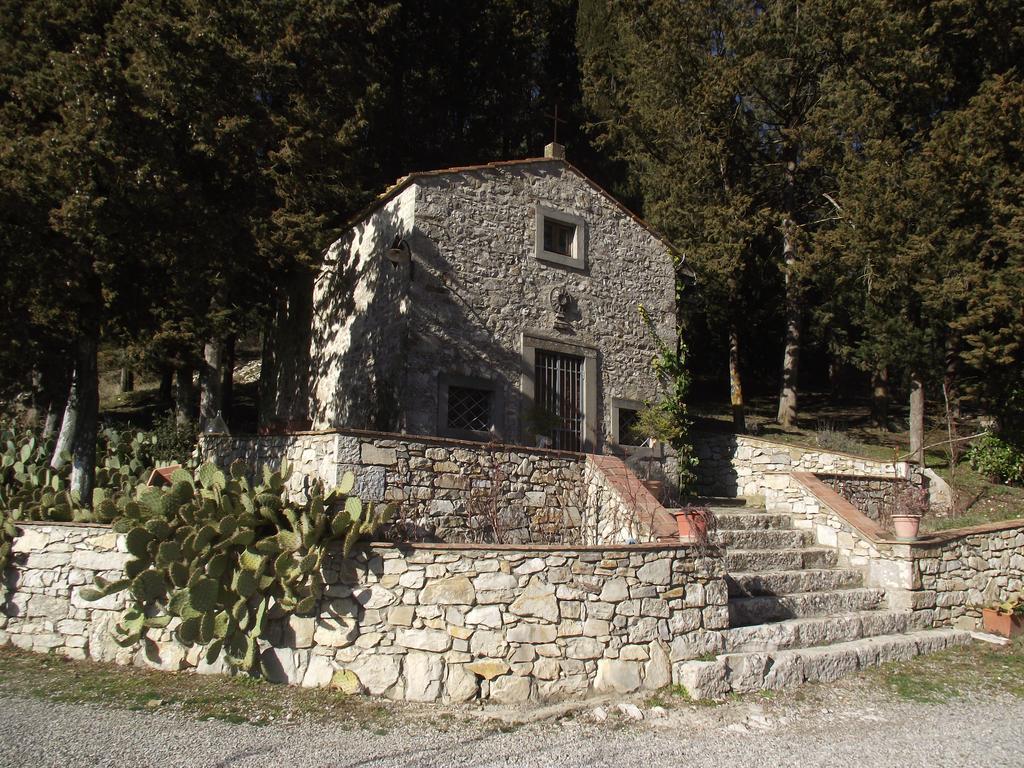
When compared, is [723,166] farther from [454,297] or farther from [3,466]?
[3,466]

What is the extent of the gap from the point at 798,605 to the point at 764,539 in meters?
1.37

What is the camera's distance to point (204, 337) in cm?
1041

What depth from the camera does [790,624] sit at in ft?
23.2

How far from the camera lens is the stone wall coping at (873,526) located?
331 inches

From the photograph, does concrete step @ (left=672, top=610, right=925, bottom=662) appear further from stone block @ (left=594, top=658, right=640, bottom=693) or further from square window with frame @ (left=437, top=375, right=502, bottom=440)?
square window with frame @ (left=437, top=375, right=502, bottom=440)

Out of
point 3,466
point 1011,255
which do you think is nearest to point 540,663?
point 3,466

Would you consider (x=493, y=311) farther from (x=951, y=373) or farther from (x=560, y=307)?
(x=951, y=373)

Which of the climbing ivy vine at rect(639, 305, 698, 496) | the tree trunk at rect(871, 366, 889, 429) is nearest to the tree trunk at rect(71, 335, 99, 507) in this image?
the climbing ivy vine at rect(639, 305, 698, 496)

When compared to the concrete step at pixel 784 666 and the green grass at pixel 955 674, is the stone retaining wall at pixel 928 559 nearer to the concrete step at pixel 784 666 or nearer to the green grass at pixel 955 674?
the green grass at pixel 955 674

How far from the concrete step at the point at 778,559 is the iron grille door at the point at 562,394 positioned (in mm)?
3579

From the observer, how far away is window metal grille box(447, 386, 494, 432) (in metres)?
10.4

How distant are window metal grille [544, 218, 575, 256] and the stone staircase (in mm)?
5189

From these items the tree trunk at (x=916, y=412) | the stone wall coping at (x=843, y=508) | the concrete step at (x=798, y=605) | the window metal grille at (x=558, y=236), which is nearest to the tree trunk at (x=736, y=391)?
the tree trunk at (x=916, y=412)

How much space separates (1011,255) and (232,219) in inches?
489
